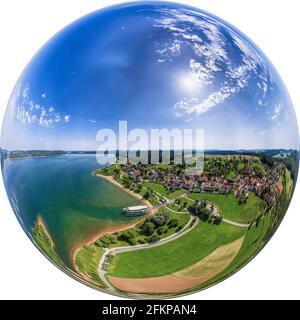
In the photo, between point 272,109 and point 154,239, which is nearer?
point 154,239

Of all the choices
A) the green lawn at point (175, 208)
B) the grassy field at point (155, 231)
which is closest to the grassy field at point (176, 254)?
the grassy field at point (155, 231)

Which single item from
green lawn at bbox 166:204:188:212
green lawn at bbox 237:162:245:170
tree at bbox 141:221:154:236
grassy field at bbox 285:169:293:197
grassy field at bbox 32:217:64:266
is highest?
green lawn at bbox 237:162:245:170

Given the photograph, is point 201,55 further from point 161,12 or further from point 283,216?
point 283,216

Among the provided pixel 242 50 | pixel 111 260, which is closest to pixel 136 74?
pixel 242 50

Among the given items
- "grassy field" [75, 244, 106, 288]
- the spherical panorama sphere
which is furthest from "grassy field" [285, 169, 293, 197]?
"grassy field" [75, 244, 106, 288]

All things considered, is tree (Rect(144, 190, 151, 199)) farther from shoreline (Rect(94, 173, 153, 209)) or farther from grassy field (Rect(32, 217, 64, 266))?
grassy field (Rect(32, 217, 64, 266))

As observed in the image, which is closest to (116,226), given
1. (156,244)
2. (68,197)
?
(156,244)

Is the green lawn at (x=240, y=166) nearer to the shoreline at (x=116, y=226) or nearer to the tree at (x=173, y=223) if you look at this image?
the tree at (x=173, y=223)
